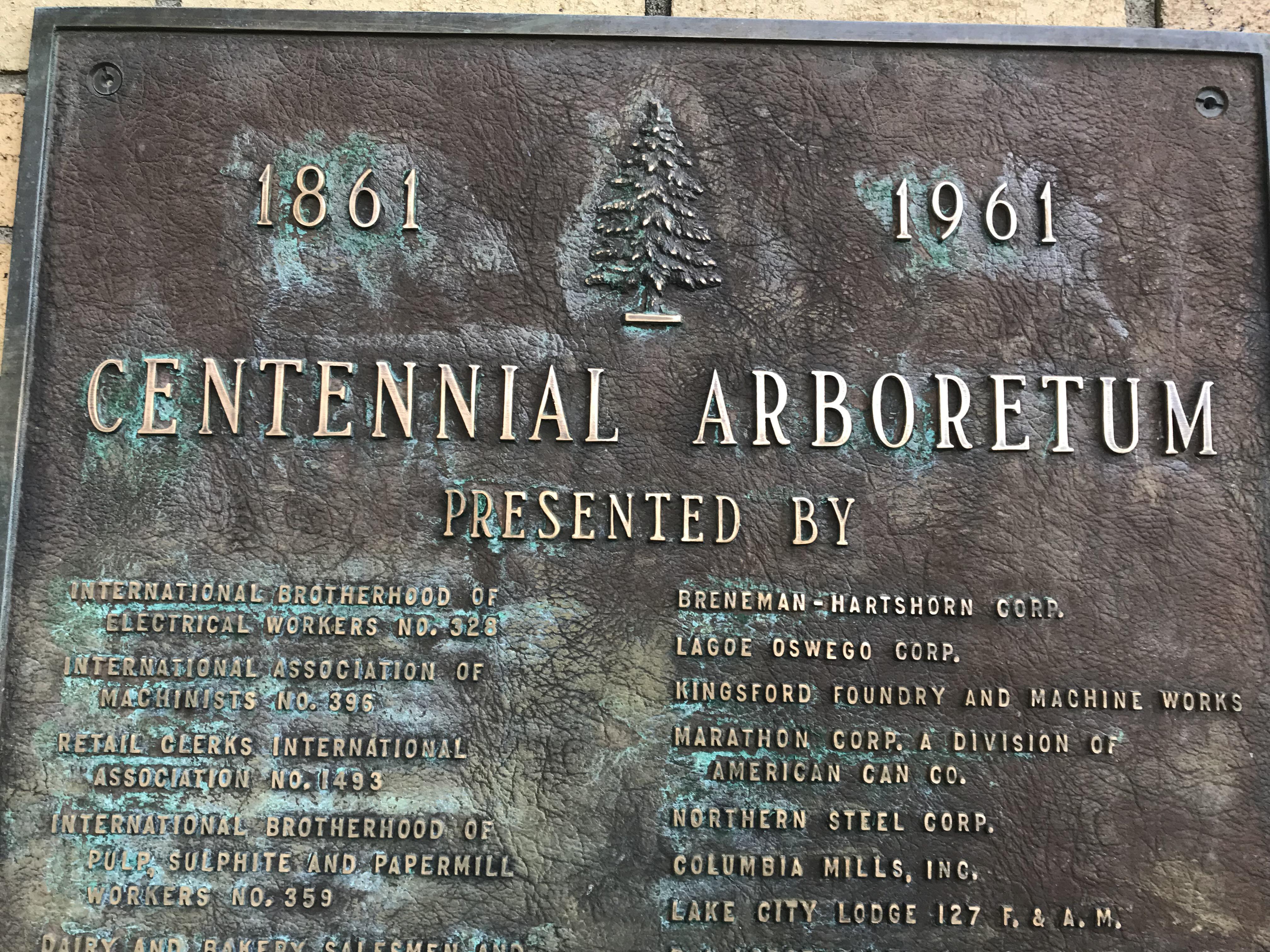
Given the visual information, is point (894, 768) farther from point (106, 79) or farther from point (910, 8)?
point (106, 79)

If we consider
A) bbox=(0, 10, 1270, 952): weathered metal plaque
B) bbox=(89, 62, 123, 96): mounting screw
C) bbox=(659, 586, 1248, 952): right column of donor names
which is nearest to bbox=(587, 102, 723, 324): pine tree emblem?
bbox=(0, 10, 1270, 952): weathered metal plaque

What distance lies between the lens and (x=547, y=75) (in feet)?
9.96

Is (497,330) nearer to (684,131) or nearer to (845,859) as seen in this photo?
(684,131)

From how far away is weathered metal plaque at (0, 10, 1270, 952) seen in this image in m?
2.68

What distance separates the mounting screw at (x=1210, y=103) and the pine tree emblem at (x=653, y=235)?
1576 millimetres

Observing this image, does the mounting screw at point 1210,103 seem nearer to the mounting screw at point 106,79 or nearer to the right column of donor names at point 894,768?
the right column of donor names at point 894,768

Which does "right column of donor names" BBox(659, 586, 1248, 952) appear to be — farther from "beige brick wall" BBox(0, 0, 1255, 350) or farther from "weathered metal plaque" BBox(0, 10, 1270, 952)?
"beige brick wall" BBox(0, 0, 1255, 350)

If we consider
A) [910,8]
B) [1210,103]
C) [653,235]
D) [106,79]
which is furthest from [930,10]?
[106,79]

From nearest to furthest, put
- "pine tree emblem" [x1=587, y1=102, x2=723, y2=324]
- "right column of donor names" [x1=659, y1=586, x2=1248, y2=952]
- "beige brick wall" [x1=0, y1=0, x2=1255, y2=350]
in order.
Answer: "right column of donor names" [x1=659, y1=586, x2=1248, y2=952] < "pine tree emblem" [x1=587, y1=102, x2=723, y2=324] < "beige brick wall" [x1=0, y1=0, x2=1255, y2=350]

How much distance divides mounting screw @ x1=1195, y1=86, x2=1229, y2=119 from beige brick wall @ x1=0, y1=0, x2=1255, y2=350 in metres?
0.25

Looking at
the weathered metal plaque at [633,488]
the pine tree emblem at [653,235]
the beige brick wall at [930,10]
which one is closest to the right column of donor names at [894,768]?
the weathered metal plaque at [633,488]

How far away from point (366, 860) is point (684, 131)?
2295 millimetres

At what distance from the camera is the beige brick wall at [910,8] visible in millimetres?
3156

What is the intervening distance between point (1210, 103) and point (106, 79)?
3395 mm
